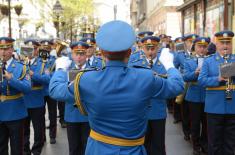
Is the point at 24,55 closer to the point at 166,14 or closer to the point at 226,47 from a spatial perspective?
the point at 226,47

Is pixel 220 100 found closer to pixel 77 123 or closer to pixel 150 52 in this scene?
pixel 150 52

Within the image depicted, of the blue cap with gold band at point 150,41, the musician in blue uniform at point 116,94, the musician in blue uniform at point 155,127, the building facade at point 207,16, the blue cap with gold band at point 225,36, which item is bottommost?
the musician in blue uniform at point 155,127

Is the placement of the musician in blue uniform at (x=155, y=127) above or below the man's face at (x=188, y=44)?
below

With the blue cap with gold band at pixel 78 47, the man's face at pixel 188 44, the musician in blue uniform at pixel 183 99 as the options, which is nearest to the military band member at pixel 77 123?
the blue cap with gold band at pixel 78 47

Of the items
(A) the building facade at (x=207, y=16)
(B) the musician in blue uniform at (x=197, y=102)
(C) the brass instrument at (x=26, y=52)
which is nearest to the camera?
(B) the musician in blue uniform at (x=197, y=102)

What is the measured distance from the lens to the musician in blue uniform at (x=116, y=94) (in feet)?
10.7

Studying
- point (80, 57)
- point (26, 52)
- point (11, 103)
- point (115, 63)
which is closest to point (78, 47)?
point (80, 57)

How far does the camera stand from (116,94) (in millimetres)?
3270

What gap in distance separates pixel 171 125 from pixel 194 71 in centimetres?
343

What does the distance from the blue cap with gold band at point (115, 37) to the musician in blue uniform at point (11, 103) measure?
121 inches

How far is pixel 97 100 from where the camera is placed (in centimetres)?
330

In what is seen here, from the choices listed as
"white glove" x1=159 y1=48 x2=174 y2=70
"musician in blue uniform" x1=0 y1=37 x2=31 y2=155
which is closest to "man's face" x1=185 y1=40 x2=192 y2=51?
"musician in blue uniform" x1=0 y1=37 x2=31 y2=155

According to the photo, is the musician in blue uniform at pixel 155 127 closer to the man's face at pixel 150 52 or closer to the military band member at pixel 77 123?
the man's face at pixel 150 52

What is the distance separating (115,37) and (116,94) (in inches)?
16.8
